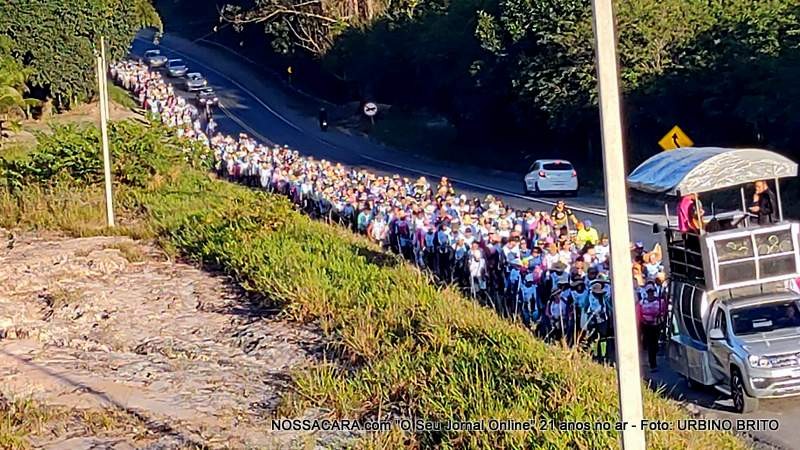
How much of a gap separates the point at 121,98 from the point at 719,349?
1869 inches

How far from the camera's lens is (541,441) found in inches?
404

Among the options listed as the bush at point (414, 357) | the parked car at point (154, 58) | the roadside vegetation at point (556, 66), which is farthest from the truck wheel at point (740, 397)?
the parked car at point (154, 58)

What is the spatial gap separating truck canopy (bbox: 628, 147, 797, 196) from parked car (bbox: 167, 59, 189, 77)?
66444 mm

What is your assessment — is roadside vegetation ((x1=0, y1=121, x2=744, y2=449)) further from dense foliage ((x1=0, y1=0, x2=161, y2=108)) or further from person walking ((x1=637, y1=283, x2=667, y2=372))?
dense foliage ((x1=0, y1=0, x2=161, y2=108))

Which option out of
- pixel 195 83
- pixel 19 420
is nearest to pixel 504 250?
pixel 19 420

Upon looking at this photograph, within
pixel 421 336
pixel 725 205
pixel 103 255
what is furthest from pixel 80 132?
pixel 421 336

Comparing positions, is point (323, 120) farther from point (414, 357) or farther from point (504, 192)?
point (414, 357)

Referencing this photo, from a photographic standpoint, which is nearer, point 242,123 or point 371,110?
point 371,110

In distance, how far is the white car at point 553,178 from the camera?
39.1 meters

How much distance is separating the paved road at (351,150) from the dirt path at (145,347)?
5043 mm

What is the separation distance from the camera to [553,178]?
3922 cm

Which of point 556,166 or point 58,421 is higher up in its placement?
point 58,421

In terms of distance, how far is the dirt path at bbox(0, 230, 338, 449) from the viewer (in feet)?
41.0

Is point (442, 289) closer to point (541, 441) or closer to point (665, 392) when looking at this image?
point (665, 392)
